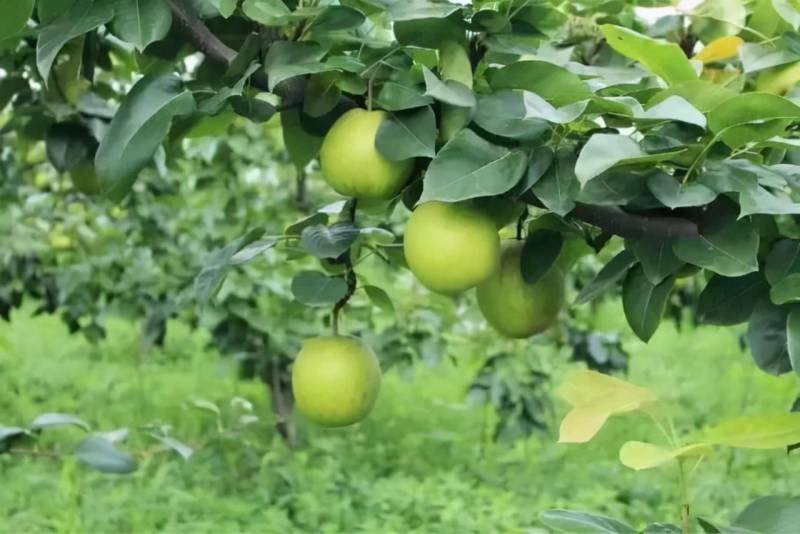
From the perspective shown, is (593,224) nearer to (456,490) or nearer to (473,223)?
(473,223)

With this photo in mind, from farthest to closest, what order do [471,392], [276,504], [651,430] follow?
[651,430]
[471,392]
[276,504]

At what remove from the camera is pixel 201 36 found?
0.76 meters

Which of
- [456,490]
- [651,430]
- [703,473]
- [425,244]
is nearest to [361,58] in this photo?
[425,244]

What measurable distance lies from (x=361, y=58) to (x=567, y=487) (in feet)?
6.83

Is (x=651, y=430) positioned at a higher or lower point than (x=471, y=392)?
lower

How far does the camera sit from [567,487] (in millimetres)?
2633

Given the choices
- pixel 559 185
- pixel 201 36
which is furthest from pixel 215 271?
pixel 559 185

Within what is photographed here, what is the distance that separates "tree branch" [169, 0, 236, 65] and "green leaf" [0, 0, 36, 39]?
0.10 metres

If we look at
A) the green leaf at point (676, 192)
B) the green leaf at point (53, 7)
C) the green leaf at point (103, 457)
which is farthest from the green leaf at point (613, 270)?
the green leaf at point (103, 457)

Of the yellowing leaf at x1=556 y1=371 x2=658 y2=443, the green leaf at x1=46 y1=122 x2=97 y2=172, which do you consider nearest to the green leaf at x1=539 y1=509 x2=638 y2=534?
the yellowing leaf at x1=556 y1=371 x2=658 y2=443

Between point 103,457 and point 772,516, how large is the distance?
87 cm

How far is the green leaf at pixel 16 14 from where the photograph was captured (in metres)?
0.73

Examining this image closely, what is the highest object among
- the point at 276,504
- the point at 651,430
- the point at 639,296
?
the point at 639,296

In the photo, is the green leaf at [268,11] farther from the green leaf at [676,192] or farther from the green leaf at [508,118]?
the green leaf at [676,192]
